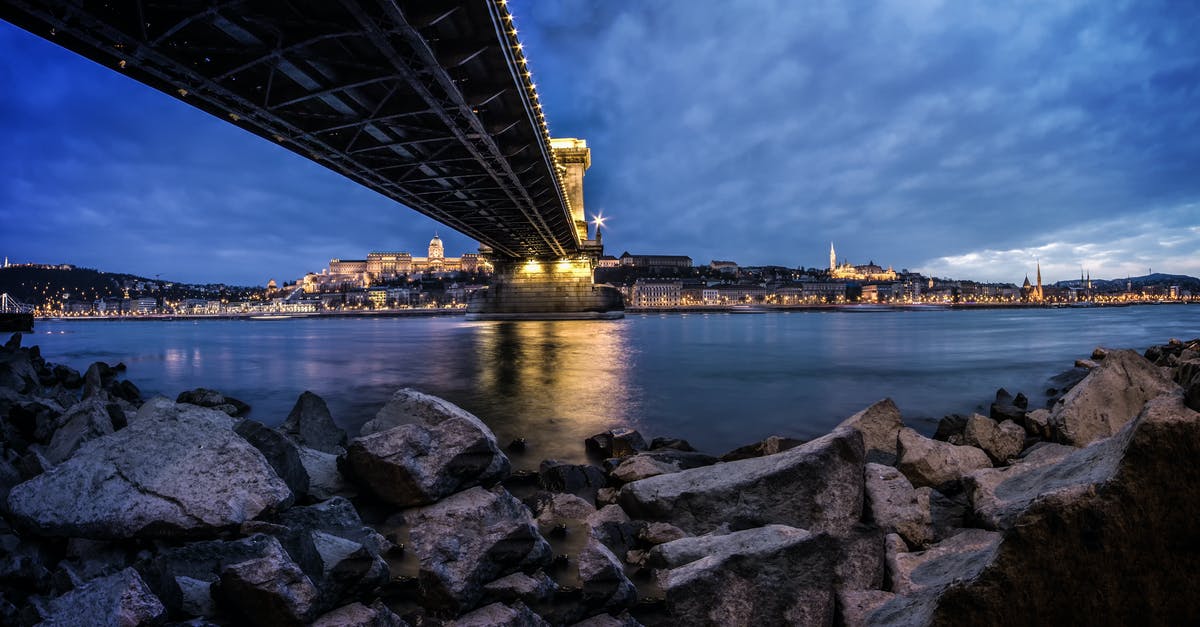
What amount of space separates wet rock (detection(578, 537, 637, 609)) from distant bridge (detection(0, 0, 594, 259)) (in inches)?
492

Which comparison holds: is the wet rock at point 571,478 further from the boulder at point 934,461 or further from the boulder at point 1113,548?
the boulder at point 1113,548

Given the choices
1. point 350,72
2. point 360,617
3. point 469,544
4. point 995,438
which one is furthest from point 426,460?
point 350,72

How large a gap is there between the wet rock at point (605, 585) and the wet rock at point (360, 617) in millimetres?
984

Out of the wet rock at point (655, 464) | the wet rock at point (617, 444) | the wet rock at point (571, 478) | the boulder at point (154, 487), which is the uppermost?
the boulder at point (154, 487)

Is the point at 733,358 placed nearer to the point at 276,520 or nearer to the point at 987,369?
the point at 987,369

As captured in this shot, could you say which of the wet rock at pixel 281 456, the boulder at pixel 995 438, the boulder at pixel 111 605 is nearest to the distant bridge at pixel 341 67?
the wet rock at pixel 281 456

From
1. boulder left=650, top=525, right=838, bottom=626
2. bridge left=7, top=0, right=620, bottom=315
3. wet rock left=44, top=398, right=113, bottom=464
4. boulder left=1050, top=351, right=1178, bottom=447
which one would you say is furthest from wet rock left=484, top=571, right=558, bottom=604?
bridge left=7, top=0, right=620, bottom=315

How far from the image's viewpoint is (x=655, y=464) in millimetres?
5852

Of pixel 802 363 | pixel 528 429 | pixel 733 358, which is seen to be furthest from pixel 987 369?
pixel 528 429

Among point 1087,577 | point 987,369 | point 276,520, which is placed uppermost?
point 1087,577

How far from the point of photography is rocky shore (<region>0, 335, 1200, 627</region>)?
2.11 m

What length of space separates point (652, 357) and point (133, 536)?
81.2ft

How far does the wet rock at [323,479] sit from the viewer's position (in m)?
4.01

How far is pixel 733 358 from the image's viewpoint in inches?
1094
